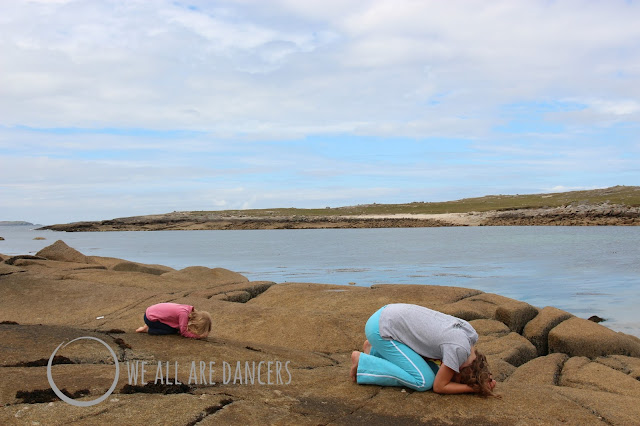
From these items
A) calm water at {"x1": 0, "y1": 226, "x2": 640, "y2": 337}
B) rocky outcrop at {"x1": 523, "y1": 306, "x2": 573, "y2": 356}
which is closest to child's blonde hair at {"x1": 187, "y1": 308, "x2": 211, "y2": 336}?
rocky outcrop at {"x1": 523, "y1": 306, "x2": 573, "y2": 356}

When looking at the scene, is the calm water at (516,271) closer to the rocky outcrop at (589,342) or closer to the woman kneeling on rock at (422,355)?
the rocky outcrop at (589,342)

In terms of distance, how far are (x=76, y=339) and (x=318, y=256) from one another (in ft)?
126

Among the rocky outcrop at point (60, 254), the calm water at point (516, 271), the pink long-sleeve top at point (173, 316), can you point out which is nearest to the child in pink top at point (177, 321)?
the pink long-sleeve top at point (173, 316)

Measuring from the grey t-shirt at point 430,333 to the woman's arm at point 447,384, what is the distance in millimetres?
92

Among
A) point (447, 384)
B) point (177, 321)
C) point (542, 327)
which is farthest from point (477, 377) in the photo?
point (542, 327)

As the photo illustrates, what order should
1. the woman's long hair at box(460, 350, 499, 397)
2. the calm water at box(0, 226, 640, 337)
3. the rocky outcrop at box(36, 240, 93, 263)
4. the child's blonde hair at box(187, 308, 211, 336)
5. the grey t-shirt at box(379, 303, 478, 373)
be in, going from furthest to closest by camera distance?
1. the rocky outcrop at box(36, 240, 93, 263)
2. the calm water at box(0, 226, 640, 337)
3. the child's blonde hair at box(187, 308, 211, 336)
4. the grey t-shirt at box(379, 303, 478, 373)
5. the woman's long hair at box(460, 350, 499, 397)

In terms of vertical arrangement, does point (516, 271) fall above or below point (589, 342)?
below

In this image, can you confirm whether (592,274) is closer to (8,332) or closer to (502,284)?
(502,284)

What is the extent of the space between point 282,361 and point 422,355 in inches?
85.8

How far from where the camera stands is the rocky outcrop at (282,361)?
5551mm

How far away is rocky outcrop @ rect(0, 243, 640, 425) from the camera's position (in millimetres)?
5551

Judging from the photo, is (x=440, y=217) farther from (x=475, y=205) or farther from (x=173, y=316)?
(x=173, y=316)

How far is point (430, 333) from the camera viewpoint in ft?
20.9

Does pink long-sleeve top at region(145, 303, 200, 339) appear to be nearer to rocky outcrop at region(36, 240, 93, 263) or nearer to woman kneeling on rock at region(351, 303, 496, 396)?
woman kneeling on rock at region(351, 303, 496, 396)
